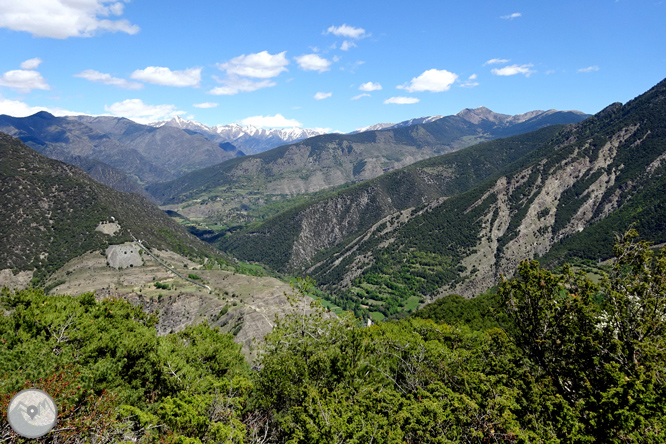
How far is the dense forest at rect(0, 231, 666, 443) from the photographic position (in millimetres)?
18797

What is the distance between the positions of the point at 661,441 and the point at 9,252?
240 m

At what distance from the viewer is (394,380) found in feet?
89.7

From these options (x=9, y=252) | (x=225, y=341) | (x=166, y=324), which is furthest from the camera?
(x=9, y=252)

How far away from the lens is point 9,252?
561ft

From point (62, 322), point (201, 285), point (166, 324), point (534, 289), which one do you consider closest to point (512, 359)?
point (534, 289)

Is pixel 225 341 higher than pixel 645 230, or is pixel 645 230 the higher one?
pixel 225 341

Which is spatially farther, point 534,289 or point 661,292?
point 534,289

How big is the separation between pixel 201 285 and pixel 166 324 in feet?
100

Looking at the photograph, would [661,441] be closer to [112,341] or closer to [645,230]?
[112,341]

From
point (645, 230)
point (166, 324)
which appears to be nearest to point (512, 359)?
point (166, 324)

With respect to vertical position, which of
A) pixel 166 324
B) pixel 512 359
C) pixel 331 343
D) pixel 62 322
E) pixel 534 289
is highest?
pixel 534 289

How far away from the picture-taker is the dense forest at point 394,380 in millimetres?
18797

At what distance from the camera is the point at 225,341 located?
4384cm

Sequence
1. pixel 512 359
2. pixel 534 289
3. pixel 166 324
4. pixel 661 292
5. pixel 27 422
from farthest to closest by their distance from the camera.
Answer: pixel 166 324
pixel 512 359
pixel 534 289
pixel 661 292
pixel 27 422
